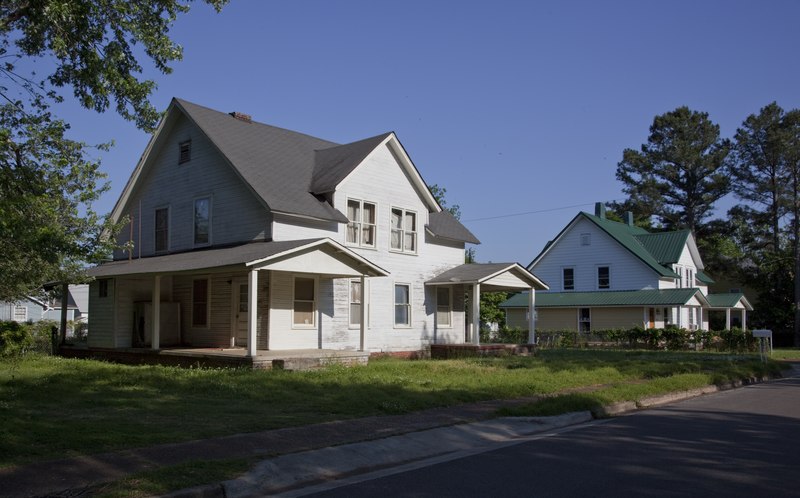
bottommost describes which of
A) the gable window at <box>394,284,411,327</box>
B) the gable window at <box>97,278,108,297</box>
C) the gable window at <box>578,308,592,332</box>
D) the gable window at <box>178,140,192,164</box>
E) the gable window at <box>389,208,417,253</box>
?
the gable window at <box>578,308,592,332</box>

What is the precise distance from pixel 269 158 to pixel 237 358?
342 inches

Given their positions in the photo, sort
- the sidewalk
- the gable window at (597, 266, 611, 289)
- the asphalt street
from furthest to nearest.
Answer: the gable window at (597, 266, 611, 289) < the asphalt street < the sidewalk

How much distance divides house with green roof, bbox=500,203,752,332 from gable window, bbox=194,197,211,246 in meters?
27.0

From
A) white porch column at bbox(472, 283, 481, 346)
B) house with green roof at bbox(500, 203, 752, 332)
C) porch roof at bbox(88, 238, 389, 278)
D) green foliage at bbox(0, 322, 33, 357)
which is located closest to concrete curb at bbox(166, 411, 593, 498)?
porch roof at bbox(88, 238, 389, 278)

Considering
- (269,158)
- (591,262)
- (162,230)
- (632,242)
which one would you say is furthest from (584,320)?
(162,230)

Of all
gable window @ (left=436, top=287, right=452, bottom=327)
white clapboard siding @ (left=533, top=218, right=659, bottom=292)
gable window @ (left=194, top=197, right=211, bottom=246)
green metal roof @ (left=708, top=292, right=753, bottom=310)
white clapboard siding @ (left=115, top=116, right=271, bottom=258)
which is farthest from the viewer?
green metal roof @ (left=708, top=292, right=753, bottom=310)

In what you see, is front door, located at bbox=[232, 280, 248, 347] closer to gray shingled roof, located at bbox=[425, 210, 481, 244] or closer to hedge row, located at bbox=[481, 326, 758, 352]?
gray shingled roof, located at bbox=[425, 210, 481, 244]

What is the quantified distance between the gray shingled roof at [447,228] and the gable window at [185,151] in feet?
29.7

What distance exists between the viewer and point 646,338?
38.8 m

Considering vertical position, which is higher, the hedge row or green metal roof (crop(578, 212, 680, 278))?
green metal roof (crop(578, 212, 680, 278))

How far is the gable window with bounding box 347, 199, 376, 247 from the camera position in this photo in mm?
24719

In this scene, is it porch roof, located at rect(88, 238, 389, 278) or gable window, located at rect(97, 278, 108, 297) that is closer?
porch roof, located at rect(88, 238, 389, 278)

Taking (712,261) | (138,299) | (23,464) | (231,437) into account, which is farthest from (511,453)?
(712,261)

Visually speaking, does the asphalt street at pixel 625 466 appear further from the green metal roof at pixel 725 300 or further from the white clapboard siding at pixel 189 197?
the green metal roof at pixel 725 300
